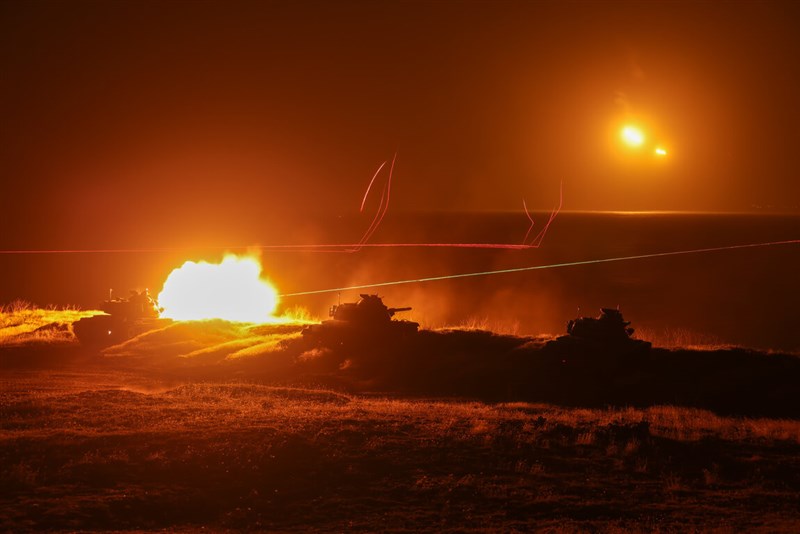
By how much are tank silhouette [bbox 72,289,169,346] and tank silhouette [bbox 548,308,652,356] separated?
20.5 meters

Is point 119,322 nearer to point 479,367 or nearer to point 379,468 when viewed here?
point 479,367

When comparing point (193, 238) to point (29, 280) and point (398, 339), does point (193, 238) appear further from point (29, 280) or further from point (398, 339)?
point (398, 339)

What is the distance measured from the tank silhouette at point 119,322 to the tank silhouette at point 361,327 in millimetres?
10487

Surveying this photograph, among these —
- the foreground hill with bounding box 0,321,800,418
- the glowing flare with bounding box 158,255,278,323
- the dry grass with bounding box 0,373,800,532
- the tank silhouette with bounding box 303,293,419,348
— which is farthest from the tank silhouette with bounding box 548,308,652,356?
the glowing flare with bounding box 158,255,278,323

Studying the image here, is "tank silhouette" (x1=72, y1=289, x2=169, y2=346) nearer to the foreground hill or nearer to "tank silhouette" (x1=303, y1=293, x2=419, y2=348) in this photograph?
the foreground hill

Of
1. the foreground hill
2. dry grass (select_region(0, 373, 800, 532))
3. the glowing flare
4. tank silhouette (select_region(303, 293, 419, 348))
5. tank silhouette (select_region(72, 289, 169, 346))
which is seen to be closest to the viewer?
dry grass (select_region(0, 373, 800, 532))

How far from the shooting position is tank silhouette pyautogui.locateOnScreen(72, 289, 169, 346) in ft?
121

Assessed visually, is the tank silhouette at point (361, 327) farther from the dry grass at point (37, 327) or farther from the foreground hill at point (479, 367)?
the dry grass at point (37, 327)

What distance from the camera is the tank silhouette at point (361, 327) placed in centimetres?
3191

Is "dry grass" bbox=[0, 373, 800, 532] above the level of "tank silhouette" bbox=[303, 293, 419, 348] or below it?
below

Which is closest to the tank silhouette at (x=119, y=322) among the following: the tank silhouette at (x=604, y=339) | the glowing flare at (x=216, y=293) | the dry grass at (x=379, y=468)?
the glowing flare at (x=216, y=293)

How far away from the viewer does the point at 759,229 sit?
189625 millimetres

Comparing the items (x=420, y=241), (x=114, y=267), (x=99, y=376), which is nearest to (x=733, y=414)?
(x=99, y=376)

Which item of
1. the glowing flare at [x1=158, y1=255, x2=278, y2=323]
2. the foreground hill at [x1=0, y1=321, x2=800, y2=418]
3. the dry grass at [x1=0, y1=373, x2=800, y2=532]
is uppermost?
the glowing flare at [x1=158, y1=255, x2=278, y2=323]
